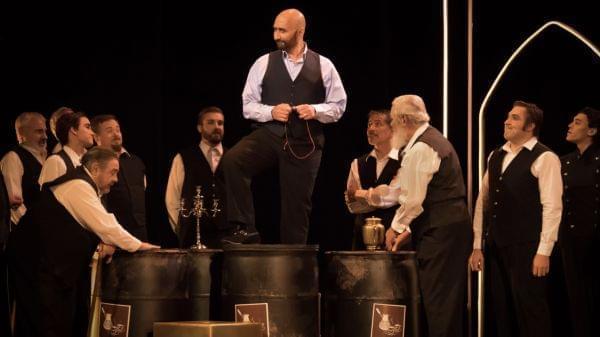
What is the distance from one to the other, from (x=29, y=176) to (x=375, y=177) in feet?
8.19

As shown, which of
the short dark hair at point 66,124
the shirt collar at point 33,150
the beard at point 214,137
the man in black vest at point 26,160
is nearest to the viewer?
the short dark hair at point 66,124

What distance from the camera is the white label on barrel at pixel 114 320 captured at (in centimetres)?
632

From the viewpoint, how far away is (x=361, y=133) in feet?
29.6

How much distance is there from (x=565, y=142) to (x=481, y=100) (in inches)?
28.0

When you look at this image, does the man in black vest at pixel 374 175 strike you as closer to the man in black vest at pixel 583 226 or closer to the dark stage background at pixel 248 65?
the dark stage background at pixel 248 65

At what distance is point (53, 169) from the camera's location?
6977 millimetres

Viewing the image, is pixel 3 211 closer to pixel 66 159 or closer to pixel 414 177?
pixel 66 159

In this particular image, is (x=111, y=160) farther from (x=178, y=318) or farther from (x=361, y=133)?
(x=361, y=133)

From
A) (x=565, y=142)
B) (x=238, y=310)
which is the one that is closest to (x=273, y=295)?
(x=238, y=310)

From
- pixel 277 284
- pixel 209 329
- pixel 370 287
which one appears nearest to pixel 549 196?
pixel 370 287

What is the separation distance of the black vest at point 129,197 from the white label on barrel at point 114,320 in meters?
1.26

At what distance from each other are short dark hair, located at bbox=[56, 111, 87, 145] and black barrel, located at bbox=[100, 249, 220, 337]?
1.18m

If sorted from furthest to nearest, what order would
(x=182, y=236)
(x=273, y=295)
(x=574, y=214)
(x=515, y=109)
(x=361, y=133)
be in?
(x=361, y=133), (x=182, y=236), (x=574, y=214), (x=515, y=109), (x=273, y=295)

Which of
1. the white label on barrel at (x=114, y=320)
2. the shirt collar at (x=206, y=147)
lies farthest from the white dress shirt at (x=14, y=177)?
the white label on barrel at (x=114, y=320)
